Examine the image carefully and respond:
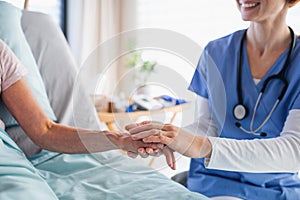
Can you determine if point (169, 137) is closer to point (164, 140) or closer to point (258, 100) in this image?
point (164, 140)

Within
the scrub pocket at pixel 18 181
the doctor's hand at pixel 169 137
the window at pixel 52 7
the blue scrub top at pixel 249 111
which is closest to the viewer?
the scrub pocket at pixel 18 181

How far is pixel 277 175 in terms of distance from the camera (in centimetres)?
106

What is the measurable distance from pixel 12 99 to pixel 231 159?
23.5 inches

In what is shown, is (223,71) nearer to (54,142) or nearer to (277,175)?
(277,175)

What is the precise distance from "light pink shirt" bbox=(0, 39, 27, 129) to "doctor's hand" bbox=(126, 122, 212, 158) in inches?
14.8

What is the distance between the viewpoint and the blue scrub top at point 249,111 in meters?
1.01

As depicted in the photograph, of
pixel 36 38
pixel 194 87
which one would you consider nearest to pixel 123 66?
pixel 194 87

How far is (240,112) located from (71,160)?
0.48 meters

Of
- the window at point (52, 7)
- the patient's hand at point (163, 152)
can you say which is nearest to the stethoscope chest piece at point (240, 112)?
the patient's hand at point (163, 152)

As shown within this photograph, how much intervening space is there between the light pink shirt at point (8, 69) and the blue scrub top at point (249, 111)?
18.5 inches

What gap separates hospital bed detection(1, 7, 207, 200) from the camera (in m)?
0.85

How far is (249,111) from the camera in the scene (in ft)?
3.47

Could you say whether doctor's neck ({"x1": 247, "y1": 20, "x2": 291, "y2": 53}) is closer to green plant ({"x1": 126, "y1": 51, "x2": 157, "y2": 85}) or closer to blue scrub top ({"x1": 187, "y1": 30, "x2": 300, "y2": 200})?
blue scrub top ({"x1": 187, "y1": 30, "x2": 300, "y2": 200})

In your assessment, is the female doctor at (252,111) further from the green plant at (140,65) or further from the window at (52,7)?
the window at (52,7)
